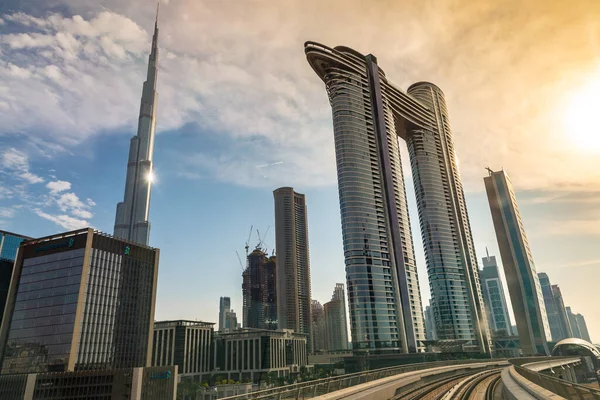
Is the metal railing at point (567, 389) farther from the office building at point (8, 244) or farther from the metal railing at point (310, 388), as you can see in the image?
the office building at point (8, 244)

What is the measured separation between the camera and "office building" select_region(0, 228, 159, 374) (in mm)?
114500

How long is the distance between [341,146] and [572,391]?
468 ft

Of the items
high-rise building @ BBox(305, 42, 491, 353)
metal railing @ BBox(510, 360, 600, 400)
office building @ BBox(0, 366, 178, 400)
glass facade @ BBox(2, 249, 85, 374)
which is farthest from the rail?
glass facade @ BBox(2, 249, 85, 374)

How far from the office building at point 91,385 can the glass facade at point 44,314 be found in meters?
6.33

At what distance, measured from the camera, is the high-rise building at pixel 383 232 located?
453ft

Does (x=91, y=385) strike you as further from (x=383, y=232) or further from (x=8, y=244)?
(x=8, y=244)

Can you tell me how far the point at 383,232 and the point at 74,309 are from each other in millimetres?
112634

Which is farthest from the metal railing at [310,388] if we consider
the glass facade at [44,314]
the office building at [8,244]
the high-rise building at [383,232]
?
the office building at [8,244]

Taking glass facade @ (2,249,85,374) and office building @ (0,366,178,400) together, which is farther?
glass facade @ (2,249,85,374)

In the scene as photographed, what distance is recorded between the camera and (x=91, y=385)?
339 feet

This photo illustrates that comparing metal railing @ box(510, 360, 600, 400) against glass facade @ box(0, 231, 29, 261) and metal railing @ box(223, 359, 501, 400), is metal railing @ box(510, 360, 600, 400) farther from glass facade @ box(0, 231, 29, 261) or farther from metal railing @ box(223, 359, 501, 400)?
glass facade @ box(0, 231, 29, 261)

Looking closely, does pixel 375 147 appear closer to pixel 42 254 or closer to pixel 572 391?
pixel 42 254

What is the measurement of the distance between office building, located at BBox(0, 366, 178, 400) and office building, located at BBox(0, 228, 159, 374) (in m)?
6.25

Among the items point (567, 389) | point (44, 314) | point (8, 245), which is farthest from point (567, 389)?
point (8, 245)
